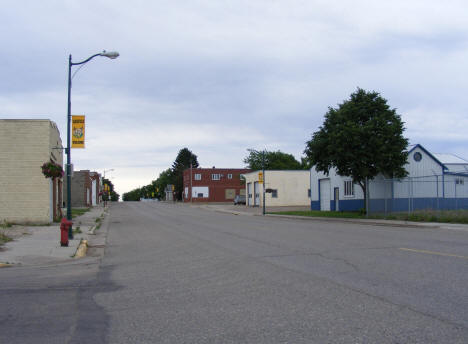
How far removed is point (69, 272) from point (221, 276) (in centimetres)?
367

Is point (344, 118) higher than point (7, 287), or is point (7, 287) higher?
point (344, 118)

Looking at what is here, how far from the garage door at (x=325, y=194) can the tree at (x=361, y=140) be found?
36.0ft

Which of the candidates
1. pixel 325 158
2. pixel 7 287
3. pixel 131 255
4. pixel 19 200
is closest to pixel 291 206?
pixel 325 158

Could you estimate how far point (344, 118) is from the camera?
31047 millimetres

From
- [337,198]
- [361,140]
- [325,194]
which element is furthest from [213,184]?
[361,140]

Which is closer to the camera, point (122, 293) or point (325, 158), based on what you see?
point (122, 293)

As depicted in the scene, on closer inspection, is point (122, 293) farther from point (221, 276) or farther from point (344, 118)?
point (344, 118)

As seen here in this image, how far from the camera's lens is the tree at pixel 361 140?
30031 millimetres

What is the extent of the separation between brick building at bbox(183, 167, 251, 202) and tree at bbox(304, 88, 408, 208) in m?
65.5

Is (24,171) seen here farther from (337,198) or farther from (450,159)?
(450,159)

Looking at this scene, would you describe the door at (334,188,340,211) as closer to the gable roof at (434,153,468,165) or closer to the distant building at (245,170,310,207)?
the gable roof at (434,153,468,165)

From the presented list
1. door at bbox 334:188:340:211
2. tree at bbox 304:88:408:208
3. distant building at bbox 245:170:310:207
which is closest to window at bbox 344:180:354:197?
door at bbox 334:188:340:211

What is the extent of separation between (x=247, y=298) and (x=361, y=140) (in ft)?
80.3

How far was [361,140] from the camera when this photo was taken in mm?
30016
